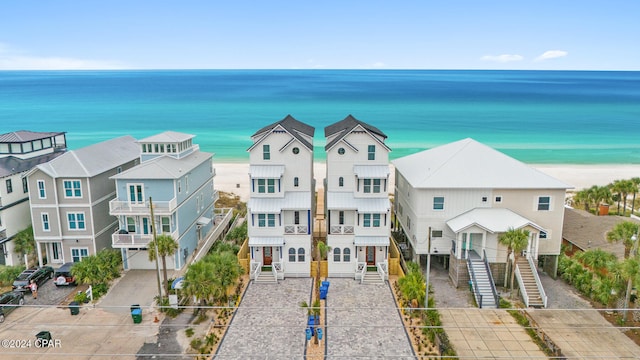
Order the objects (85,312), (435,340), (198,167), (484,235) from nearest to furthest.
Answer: (435,340) → (85,312) → (484,235) → (198,167)

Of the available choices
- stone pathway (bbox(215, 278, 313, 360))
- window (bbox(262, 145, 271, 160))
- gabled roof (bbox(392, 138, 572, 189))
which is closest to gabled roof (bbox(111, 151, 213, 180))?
window (bbox(262, 145, 271, 160))

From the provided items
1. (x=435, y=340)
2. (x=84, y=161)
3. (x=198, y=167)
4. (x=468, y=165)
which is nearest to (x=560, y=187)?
(x=468, y=165)

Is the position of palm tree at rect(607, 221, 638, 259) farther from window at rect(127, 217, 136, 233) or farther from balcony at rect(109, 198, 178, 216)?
window at rect(127, 217, 136, 233)

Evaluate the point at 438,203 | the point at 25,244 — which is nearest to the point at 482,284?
the point at 438,203

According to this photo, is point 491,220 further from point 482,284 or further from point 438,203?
point 482,284

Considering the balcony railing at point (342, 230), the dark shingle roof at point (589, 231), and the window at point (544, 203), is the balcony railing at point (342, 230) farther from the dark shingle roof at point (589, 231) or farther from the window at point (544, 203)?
the dark shingle roof at point (589, 231)

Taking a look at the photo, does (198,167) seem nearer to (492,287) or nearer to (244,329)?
(244,329)

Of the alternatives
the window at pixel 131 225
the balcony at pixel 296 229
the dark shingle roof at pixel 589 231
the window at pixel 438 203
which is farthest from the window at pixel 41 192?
the dark shingle roof at pixel 589 231

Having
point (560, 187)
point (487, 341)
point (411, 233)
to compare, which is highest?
point (560, 187)
